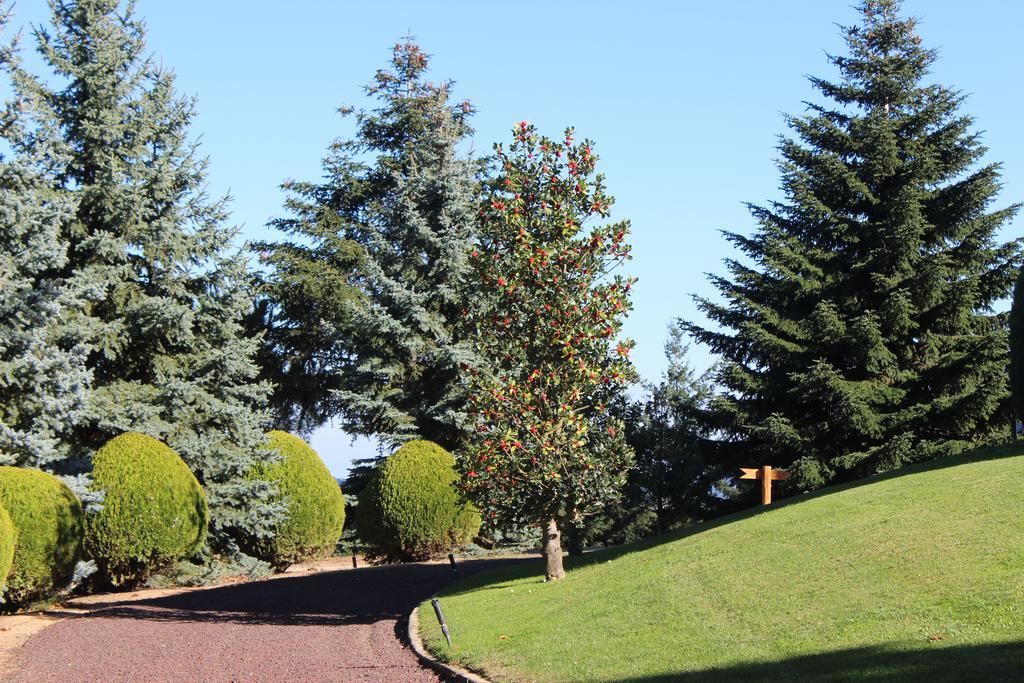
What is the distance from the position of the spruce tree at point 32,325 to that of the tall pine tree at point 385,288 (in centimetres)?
1042

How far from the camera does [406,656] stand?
1320 cm

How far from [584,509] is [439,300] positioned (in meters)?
16.8

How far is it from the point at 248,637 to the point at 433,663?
4.39 meters

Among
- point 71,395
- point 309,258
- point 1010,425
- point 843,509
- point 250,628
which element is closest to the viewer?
point 843,509

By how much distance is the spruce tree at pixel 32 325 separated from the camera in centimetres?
2116

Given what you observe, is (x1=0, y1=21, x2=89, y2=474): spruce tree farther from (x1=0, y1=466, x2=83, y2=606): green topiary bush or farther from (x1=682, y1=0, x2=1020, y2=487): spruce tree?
(x1=682, y1=0, x2=1020, y2=487): spruce tree

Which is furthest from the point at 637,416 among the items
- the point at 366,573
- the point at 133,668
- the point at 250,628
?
the point at 133,668

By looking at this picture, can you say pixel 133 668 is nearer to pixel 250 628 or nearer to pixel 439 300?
pixel 250 628

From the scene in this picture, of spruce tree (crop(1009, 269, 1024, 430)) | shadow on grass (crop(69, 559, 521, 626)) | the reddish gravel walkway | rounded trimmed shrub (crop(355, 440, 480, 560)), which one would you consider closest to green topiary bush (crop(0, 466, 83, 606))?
shadow on grass (crop(69, 559, 521, 626))

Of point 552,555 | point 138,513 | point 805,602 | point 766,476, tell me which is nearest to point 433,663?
point 805,602

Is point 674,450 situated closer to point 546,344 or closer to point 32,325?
point 546,344

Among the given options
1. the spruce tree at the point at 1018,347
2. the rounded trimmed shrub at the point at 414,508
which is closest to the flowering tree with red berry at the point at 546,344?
the spruce tree at the point at 1018,347

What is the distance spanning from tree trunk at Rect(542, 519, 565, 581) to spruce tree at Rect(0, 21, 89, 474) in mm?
11173

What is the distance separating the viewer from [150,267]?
85.1 feet
